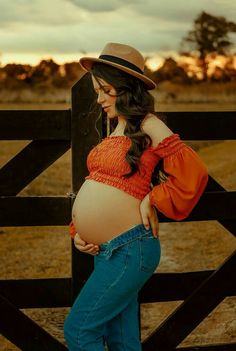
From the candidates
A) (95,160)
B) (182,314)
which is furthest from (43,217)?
(182,314)

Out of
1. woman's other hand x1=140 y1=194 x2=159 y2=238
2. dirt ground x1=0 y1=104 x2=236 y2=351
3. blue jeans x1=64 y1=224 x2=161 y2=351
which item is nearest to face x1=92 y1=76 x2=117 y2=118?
woman's other hand x1=140 y1=194 x2=159 y2=238

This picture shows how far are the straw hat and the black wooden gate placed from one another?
1.52 ft

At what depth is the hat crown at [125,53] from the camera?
10.4ft

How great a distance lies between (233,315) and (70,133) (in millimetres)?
2518

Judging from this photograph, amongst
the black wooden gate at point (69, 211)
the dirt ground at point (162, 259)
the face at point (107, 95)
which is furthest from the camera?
the dirt ground at point (162, 259)

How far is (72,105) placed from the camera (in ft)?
12.1

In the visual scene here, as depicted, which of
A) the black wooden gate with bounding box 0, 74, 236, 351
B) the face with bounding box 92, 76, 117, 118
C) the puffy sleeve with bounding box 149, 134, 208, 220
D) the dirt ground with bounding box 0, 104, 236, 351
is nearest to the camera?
the puffy sleeve with bounding box 149, 134, 208, 220

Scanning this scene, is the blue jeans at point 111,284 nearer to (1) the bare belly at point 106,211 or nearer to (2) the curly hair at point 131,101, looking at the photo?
(1) the bare belly at point 106,211

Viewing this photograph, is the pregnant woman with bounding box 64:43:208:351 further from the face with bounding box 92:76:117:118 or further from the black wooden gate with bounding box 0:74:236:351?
the black wooden gate with bounding box 0:74:236:351

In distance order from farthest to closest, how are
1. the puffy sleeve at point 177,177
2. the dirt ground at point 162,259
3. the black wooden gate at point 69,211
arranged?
the dirt ground at point 162,259
the black wooden gate at point 69,211
the puffy sleeve at point 177,177

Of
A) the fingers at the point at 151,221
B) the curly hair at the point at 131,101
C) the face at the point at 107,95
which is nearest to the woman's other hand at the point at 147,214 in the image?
the fingers at the point at 151,221

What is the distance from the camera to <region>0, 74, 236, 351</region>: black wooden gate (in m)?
3.71

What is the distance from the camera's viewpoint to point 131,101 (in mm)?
3148

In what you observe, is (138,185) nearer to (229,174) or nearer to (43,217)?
(43,217)
